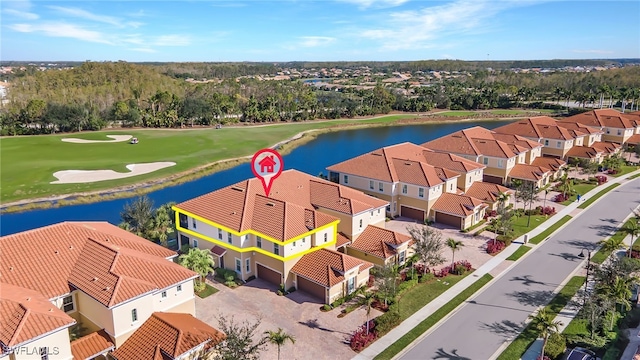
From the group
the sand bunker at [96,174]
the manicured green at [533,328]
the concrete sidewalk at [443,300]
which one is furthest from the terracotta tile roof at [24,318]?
the sand bunker at [96,174]

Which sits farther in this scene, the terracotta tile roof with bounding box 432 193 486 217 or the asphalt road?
the terracotta tile roof with bounding box 432 193 486 217

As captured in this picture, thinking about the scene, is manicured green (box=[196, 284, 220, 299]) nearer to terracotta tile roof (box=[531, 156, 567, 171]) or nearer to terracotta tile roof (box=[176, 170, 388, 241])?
terracotta tile roof (box=[176, 170, 388, 241])

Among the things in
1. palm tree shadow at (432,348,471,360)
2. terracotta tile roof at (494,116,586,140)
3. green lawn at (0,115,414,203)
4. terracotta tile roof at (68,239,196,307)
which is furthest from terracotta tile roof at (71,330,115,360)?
terracotta tile roof at (494,116,586,140)

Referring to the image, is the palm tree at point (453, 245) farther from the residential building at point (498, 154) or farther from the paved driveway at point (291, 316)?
the residential building at point (498, 154)

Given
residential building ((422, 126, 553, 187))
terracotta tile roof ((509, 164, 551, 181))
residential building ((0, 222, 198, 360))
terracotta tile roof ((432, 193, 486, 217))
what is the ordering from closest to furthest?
1. residential building ((0, 222, 198, 360))
2. terracotta tile roof ((432, 193, 486, 217))
3. terracotta tile roof ((509, 164, 551, 181))
4. residential building ((422, 126, 553, 187))

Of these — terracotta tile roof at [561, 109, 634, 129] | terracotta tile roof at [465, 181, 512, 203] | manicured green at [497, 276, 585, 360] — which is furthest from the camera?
terracotta tile roof at [561, 109, 634, 129]

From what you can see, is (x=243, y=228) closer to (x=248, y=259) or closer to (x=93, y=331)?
(x=248, y=259)

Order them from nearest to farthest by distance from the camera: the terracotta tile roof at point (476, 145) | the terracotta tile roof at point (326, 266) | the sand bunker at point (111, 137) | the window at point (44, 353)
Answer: the window at point (44, 353) → the terracotta tile roof at point (326, 266) → the terracotta tile roof at point (476, 145) → the sand bunker at point (111, 137)

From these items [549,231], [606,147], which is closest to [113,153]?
[549,231]
